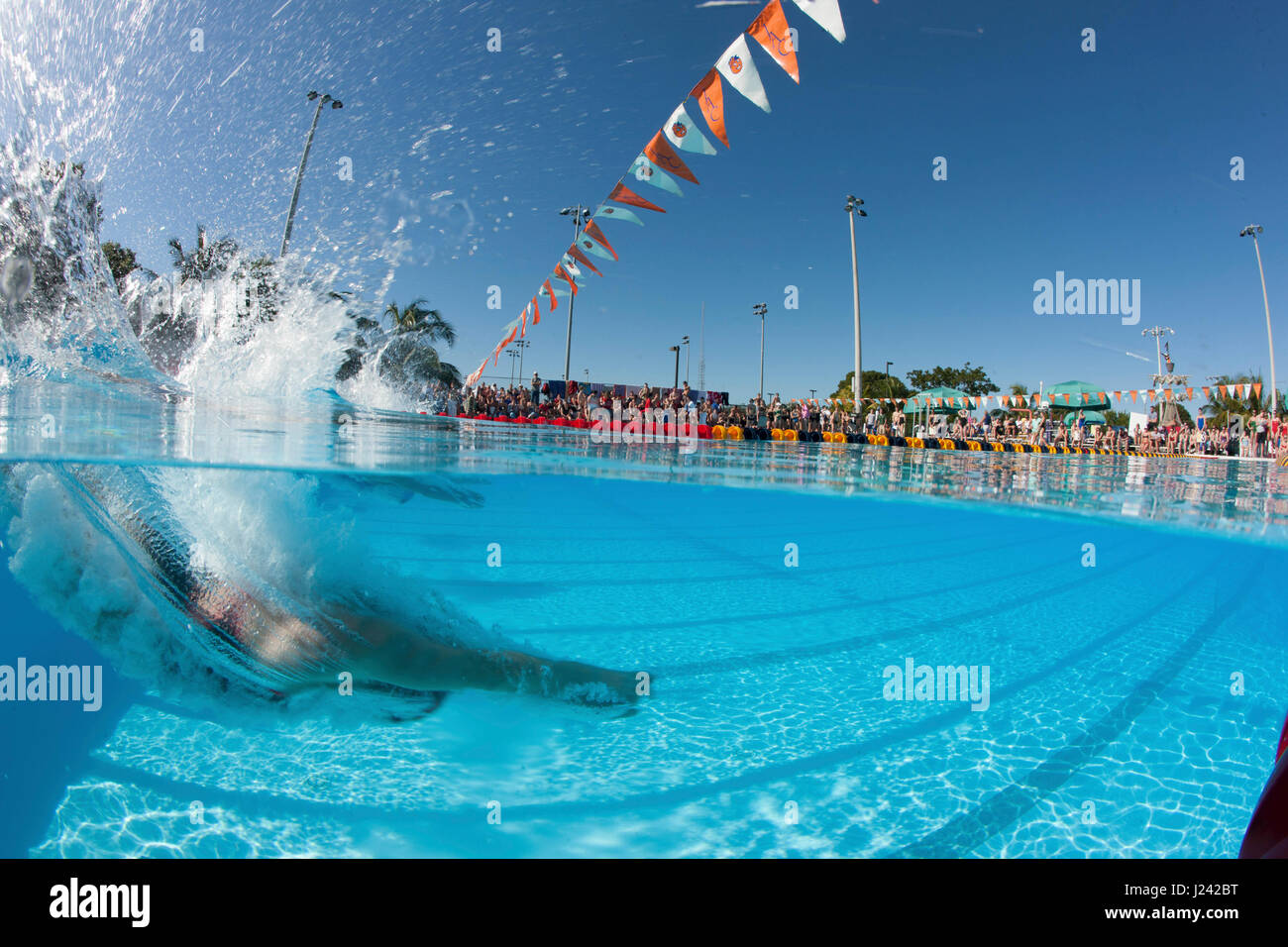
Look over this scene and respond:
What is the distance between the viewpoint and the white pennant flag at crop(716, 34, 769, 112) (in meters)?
5.43

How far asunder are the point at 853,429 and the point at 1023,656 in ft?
58.5

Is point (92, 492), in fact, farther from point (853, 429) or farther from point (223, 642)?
point (853, 429)

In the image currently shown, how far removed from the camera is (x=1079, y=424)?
25688 millimetres

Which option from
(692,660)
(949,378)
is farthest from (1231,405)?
(692,660)

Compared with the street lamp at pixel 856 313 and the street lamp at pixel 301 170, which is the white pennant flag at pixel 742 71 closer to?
the street lamp at pixel 301 170

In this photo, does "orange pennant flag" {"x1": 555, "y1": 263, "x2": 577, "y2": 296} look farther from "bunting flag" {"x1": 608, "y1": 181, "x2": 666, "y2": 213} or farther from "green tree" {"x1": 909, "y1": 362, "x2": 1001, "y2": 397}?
"green tree" {"x1": 909, "y1": 362, "x2": 1001, "y2": 397}

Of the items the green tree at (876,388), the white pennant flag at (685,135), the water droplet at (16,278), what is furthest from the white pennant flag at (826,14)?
the green tree at (876,388)

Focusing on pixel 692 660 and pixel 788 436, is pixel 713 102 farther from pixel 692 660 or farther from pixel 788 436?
pixel 788 436

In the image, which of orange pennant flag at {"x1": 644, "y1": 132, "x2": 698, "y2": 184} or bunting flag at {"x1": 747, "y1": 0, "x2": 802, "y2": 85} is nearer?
bunting flag at {"x1": 747, "y1": 0, "x2": 802, "y2": 85}

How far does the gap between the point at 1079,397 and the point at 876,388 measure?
1340 inches

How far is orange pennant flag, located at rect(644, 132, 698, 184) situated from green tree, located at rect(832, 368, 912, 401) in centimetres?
5508

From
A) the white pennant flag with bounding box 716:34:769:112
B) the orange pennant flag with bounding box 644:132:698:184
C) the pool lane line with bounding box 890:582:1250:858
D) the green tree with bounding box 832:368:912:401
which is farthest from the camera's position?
the green tree with bounding box 832:368:912:401

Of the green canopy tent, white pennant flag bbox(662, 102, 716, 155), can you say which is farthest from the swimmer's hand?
the green canopy tent

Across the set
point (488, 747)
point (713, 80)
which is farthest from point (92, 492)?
point (713, 80)
